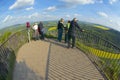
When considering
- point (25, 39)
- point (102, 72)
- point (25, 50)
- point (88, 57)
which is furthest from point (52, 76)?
point (25, 39)

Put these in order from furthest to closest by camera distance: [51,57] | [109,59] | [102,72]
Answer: [51,57] → [109,59] → [102,72]

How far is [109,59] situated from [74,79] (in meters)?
3.06

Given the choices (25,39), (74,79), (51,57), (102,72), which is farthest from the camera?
(25,39)

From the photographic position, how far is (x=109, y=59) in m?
12.2

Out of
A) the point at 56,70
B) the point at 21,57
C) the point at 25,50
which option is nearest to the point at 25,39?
the point at 25,50

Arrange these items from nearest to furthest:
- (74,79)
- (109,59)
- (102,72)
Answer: (74,79) → (102,72) → (109,59)

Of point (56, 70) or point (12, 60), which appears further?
point (12, 60)

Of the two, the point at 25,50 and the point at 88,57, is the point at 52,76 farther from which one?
the point at 25,50

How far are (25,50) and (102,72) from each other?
6.74m

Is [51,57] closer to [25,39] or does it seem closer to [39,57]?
[39,57]

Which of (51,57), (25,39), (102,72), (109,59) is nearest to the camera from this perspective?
(102,72)

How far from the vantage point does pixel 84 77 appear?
33.9 feet

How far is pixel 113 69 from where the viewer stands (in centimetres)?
1118

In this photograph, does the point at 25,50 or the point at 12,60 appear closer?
the point at 12,60
